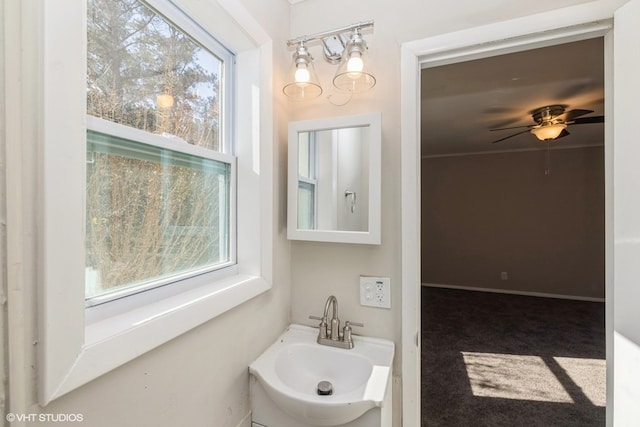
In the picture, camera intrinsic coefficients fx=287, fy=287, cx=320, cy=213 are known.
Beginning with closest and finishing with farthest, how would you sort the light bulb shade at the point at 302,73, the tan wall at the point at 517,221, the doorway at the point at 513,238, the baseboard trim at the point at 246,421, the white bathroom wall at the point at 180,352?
the white bathroom wall at the point at 180,352 < the baseboard trim at the point at 246,421 < the light bulb shade at the point at 302,73 < the doorway at the point at 513,238 < the tan wall at the point at 517,221

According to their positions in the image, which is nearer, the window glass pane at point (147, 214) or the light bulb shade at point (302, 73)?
the window glass pane at point (147, 214)

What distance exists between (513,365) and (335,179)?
2426 millimetres

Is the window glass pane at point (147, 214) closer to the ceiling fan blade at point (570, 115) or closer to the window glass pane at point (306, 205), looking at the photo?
the window glass pane at point (306, 205)

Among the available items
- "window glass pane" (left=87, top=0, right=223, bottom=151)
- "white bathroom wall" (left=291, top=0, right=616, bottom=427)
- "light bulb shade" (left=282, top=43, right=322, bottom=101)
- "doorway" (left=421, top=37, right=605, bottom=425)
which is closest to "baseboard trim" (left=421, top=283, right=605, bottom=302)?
"doorway" (left=421, top=37, right=605, bottom=425)

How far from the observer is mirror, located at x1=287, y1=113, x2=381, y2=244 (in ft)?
3.85

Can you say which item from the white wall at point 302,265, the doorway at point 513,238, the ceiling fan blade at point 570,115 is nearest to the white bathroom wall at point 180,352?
the white wall at point 302,265

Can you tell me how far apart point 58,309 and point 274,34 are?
1214mm

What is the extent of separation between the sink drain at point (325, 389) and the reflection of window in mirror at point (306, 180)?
0.61 m

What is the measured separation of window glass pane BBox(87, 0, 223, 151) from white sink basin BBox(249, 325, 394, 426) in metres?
0.87

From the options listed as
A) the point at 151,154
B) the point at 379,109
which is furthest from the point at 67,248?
the point at 379,109

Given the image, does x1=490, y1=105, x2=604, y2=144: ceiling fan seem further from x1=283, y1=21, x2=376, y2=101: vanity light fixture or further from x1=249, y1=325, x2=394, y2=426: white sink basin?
x1=249, y1=325, x2=394, y2=426: white sink basin

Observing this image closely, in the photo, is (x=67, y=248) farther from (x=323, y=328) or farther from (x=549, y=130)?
(x=549, y=130)

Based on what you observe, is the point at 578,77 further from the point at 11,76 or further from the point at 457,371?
the point at 11,76

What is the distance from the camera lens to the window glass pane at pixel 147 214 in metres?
0.70
